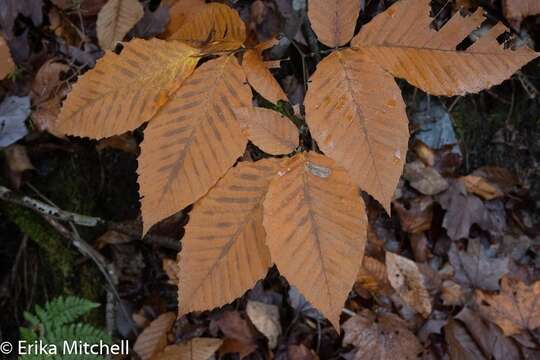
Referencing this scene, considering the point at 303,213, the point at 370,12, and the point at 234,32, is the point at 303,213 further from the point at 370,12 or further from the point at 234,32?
the point at 370,12

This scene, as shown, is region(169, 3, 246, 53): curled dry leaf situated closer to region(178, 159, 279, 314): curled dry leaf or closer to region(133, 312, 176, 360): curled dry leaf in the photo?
region(178, 159, 279, 314): curled dry leaf

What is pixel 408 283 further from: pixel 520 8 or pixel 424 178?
pixel 520 8

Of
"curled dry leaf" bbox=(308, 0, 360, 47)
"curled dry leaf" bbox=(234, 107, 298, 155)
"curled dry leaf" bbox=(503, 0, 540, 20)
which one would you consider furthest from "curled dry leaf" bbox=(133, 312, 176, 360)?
"curled dry leaf" bbox=(503, 0, 540, 20)

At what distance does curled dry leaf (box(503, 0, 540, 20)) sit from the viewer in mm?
1541

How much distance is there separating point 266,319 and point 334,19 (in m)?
1.29

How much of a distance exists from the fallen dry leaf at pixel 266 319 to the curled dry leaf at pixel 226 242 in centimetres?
82

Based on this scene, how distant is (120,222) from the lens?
193cm

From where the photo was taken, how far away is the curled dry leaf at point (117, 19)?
1565mm

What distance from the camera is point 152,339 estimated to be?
6.26ft

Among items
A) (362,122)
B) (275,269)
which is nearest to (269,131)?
(362,122)

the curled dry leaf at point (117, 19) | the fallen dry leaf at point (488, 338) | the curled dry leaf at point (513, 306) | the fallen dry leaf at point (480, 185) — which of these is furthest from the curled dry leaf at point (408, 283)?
the curled dry leaf at point (117, 19)

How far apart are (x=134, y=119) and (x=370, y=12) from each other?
0.99 meters

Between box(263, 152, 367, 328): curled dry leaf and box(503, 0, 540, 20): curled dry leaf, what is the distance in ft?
3.36

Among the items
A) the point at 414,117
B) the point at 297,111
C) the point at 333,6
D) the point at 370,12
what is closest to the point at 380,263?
the point at 414,117
